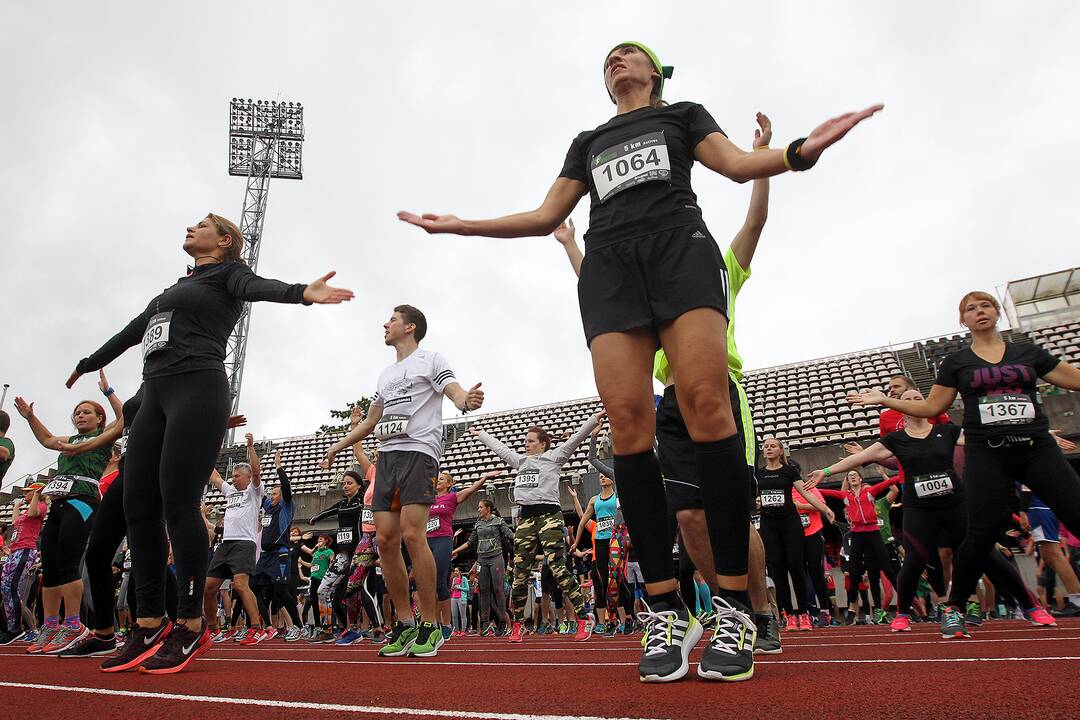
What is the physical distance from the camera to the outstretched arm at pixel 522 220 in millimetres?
2633

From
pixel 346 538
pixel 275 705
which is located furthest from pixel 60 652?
pixel 346 538

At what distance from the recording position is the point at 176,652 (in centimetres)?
277

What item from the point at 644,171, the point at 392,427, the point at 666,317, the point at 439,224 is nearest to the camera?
the point at 666,317

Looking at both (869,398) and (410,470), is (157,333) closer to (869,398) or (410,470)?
(410,470)

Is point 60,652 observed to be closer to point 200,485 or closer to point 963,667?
point 200,485

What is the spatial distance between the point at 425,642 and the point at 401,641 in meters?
0.21

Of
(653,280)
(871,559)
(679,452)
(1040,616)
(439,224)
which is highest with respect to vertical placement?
(439,224)

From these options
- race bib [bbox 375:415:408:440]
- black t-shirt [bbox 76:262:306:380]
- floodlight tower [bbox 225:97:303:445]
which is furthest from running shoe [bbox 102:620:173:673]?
floodlight tower [bbox 225:97:303:445]

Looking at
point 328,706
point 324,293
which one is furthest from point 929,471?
point 328,706

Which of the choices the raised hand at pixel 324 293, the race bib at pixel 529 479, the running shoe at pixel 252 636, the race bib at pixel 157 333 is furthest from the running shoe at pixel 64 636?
the race bib at pixel 529 479

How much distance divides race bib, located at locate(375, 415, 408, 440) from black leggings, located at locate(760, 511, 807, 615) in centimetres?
378

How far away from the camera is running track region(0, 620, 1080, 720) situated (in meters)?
1.37

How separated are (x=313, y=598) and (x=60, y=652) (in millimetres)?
8020

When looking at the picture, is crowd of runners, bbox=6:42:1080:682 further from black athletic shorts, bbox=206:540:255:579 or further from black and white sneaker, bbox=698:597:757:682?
black athletic shorts, bbox=206:540:255:579
